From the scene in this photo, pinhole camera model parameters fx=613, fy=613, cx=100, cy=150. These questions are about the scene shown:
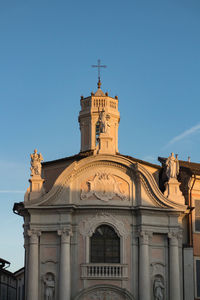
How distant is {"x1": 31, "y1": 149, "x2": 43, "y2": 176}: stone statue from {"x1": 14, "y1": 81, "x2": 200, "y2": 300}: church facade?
0.06m

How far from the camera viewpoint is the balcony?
32844 millimetres

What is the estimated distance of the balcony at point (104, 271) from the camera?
108 feet

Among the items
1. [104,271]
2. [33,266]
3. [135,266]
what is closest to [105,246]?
[104,271]

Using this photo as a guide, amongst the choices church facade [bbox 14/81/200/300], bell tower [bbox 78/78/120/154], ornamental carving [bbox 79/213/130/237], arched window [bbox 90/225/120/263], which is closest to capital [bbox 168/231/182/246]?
church facade [bbox 14/81/200/300]

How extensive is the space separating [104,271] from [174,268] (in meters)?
3.85

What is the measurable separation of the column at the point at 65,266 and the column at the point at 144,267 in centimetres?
384

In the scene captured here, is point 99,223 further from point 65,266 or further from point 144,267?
point 144,267

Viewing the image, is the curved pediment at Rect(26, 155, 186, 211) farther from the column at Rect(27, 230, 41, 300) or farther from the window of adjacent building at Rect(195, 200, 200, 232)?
the window of adjacent building at Rect(195, 200, 200, 232)

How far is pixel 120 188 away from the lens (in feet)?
113

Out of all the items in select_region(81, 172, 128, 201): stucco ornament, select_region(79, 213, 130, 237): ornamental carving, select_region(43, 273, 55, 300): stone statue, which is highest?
select_region(81, 172, 128, 201): stucco ornament

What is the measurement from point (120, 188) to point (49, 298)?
282 inches

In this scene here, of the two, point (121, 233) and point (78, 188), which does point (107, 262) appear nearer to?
point (121, 233)

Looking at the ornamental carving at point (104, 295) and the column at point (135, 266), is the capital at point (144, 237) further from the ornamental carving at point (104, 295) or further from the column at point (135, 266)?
the ornamental carving at point (104, 295)

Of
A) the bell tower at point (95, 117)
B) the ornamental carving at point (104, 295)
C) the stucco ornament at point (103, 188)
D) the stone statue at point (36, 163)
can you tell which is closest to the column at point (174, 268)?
the ornamental carving at point (104, 295)
